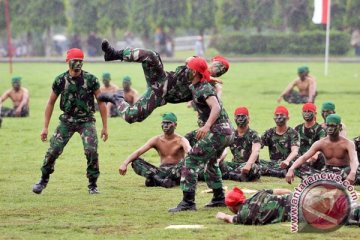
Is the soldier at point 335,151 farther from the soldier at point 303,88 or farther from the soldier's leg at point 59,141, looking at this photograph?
the soldier at point 303,88

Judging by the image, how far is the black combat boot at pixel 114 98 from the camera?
16.0 m

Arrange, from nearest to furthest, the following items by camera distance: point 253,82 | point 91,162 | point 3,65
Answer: point 91,162 < point 253,82 < point 3,65

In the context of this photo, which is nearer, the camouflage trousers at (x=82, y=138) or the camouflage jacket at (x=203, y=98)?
the camouflage jacket at (x=203, y=98)

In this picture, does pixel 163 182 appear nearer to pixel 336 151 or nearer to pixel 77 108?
pixel 77 108

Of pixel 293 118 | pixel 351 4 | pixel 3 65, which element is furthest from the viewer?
pixel 351 4

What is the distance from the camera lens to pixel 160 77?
15773mm

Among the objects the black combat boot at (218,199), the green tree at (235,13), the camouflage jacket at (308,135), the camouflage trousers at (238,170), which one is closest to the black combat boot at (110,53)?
the black combat boot at (218,199)

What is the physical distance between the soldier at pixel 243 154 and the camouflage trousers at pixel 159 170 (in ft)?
3.35

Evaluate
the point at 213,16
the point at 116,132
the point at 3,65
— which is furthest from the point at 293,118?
the point at 213,16

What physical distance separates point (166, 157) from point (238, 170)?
121 centimetres

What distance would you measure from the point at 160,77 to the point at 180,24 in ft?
217

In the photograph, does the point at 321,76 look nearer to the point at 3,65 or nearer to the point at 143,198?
the point at 3,65

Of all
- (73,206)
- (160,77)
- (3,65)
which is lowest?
(3,65)

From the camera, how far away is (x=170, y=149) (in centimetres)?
1930
